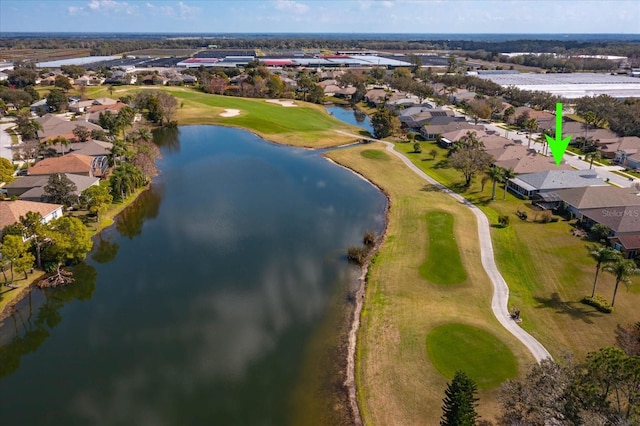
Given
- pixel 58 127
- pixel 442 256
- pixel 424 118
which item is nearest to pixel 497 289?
pixel 442 256

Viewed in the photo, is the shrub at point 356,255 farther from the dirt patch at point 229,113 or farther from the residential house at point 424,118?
the dirt patch at point 229,113

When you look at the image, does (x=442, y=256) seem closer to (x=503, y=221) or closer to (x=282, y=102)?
(x=503, y=221)

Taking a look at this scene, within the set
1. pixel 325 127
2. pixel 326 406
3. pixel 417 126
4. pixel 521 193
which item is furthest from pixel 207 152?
pixel 326 406

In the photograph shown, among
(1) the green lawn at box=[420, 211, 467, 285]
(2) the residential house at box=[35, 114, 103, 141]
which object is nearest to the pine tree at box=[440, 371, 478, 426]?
(1) the green lawn at box=[420, 211, 467, 285]

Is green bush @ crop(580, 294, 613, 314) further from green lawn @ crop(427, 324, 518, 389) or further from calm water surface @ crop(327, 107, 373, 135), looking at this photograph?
calm water surface @ crop(327, 107, 373, 135)

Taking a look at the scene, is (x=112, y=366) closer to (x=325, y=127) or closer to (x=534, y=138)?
(x=325, y=127)

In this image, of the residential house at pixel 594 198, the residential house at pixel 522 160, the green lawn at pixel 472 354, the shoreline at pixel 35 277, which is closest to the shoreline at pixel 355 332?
the green lawn at pixel 472 354
